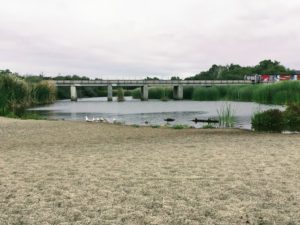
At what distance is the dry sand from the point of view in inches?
213

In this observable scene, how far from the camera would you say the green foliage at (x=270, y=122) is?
20500 mm

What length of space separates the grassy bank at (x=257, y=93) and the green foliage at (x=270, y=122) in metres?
5.33

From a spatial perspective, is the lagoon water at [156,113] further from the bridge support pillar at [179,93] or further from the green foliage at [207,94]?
the bridge support pillar at [179,93]

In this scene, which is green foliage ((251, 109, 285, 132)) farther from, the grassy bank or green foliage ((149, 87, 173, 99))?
green foliage ((149, 87, 173, 99))

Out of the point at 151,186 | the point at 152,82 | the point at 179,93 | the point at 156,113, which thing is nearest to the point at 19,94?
the point at 156,113

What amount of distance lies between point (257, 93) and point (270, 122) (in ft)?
125

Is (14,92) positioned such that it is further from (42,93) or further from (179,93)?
(179,93)

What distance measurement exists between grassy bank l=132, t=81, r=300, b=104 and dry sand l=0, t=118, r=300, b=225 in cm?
1740

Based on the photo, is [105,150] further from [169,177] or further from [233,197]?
[233,197]

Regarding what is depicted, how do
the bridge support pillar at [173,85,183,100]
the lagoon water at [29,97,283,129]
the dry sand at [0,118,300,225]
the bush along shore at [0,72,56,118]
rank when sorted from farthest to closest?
the bridge support pillar at [173,85,183,100], the bush along shore at [0,72,56,118], the lagoon water at [29,97,283,129], the dry sand at [0,118,300,225]

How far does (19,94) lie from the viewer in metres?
54.1

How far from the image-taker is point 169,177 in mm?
7828

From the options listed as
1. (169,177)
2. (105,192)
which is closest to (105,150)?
(169,177)

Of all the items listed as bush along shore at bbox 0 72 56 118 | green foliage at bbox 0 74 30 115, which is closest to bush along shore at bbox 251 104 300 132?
bush along shore at bbox 0 72 56 118
